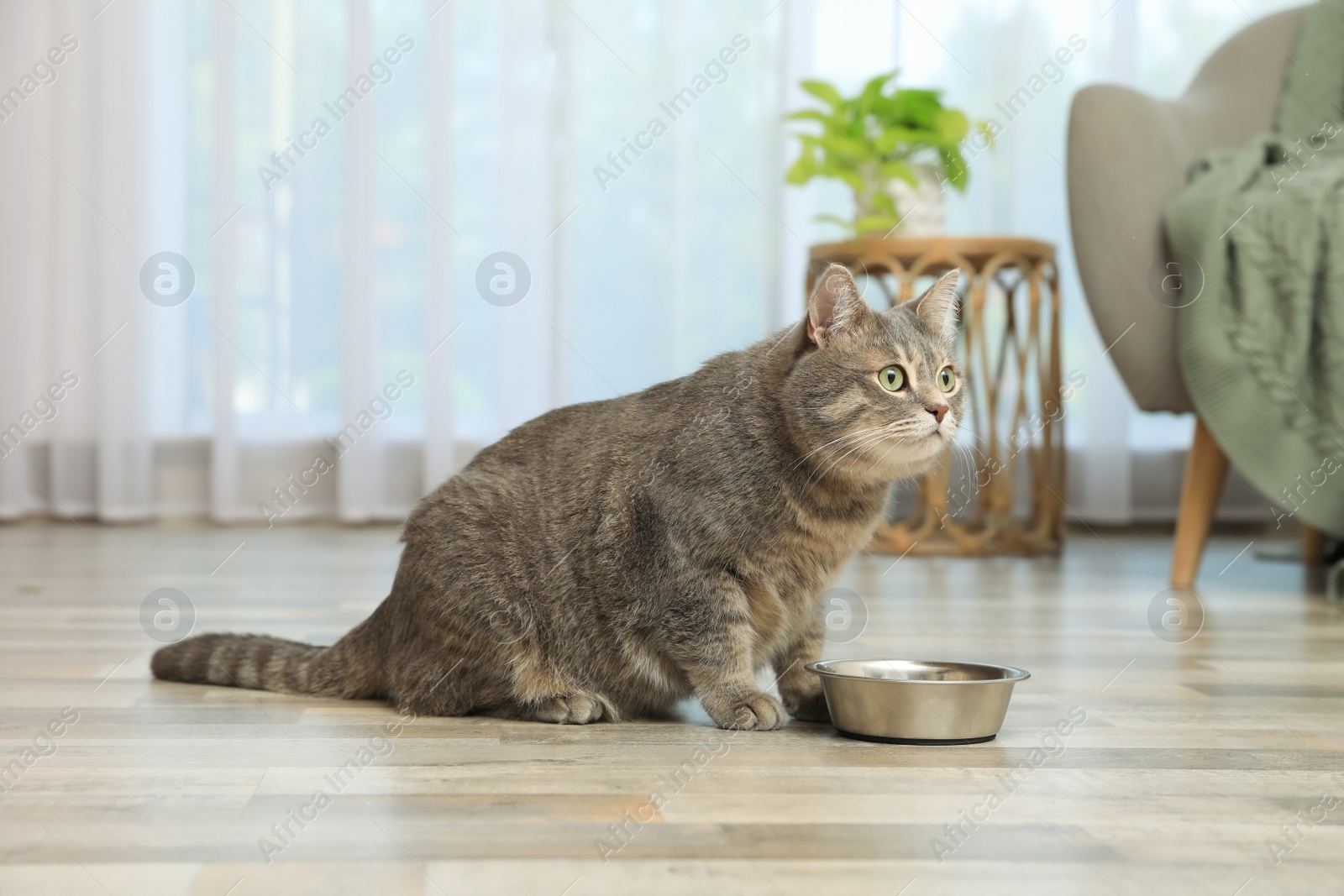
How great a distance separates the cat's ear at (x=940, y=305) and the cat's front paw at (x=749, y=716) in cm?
54

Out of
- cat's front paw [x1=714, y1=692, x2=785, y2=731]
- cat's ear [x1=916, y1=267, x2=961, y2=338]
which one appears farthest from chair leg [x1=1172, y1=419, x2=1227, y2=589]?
cat's front paw [x1=714, y1=692, x2=785, y2=731]

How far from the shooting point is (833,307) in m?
1.58

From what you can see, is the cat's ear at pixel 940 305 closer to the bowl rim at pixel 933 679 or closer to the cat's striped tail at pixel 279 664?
the bowl rim at pixel 933 679

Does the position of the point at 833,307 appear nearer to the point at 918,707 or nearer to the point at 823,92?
the point at 918,707

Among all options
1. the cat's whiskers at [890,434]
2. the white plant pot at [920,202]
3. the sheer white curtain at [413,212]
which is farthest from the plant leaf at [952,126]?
the cat's whiskers at [890,434]

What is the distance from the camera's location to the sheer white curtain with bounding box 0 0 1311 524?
432 centimetres

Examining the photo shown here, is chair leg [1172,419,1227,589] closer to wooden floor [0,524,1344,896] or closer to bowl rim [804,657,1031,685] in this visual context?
wooden floor [0,524,1344,896]

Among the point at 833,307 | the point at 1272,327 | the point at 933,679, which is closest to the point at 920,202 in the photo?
the point at 1272,327

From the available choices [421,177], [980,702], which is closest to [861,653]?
[980,702]

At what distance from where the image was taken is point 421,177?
4441mm

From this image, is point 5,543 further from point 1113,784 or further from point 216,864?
point 1113,784

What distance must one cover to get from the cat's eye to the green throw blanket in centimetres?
155

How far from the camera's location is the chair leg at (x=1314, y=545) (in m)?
3.44

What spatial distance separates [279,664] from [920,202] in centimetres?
260
